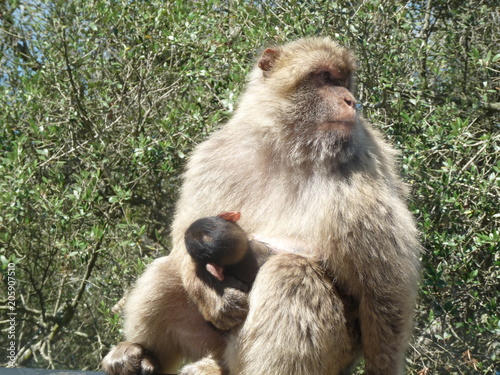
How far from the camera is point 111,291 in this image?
591 centimetres

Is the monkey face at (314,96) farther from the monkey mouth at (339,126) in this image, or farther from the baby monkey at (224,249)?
the baby monkey at (224,249)

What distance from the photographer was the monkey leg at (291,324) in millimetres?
2891

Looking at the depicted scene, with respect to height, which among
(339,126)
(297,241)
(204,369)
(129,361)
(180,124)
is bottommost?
(129,361)

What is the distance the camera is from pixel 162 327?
3.59 metres

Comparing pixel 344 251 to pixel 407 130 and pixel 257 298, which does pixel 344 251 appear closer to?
pixel 257 298

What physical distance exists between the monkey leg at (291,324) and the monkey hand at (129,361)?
0.67 meters

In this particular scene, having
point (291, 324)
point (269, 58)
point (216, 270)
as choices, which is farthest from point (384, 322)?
point (269, 58)

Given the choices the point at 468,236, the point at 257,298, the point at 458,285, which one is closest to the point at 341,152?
the point at 257,298

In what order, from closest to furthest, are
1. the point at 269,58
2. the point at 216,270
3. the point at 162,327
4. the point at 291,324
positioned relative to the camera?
the point at 291,324 → the point at 216,270 → the point at 162,327 → the point at 269,58

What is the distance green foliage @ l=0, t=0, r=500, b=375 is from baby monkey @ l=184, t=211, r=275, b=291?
1644 mm

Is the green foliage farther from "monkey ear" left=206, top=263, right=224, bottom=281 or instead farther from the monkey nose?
"monkey ear" left=206, top=263, right=224, bottom=281

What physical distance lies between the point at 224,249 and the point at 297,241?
0.38 metres

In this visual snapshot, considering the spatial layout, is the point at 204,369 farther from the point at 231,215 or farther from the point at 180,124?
the point at 180,124

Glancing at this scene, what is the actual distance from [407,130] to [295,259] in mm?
2222
